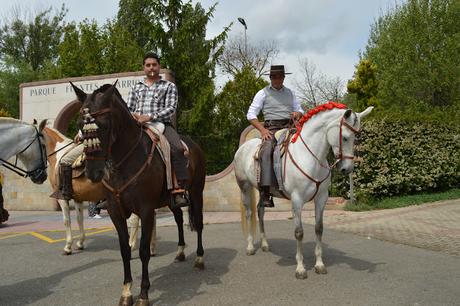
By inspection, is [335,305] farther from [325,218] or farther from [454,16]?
[454,16]

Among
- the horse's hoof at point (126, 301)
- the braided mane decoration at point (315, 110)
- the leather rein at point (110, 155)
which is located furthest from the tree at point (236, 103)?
the horse's hoof at point (126, 301)

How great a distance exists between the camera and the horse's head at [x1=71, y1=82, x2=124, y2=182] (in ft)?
12.5

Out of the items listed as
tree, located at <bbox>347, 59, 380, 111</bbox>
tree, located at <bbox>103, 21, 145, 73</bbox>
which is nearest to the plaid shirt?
tree, located at <bbox>103, 21, 145, 73</bbox>

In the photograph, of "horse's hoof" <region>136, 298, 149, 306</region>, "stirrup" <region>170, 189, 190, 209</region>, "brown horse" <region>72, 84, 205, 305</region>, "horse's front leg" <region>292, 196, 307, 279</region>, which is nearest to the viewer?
"brown horse" <region>72, 84, 205, 305</region>

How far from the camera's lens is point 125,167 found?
14.4 feet

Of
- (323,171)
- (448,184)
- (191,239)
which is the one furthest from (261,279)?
(448,184)

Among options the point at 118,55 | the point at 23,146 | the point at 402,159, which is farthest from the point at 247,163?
the point at 118,55

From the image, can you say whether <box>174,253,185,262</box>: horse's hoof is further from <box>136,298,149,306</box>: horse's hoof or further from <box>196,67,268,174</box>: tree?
<box>196,67,268,174</box>: tree

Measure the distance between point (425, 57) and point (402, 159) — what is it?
43.0 feet

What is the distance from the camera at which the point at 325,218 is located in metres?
10.8

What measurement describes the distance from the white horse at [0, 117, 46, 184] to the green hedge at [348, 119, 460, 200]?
8995mm

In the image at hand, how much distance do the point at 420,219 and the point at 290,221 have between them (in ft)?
10.6

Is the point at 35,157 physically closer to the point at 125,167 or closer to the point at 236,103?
the point at 125,167

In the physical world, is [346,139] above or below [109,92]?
below
